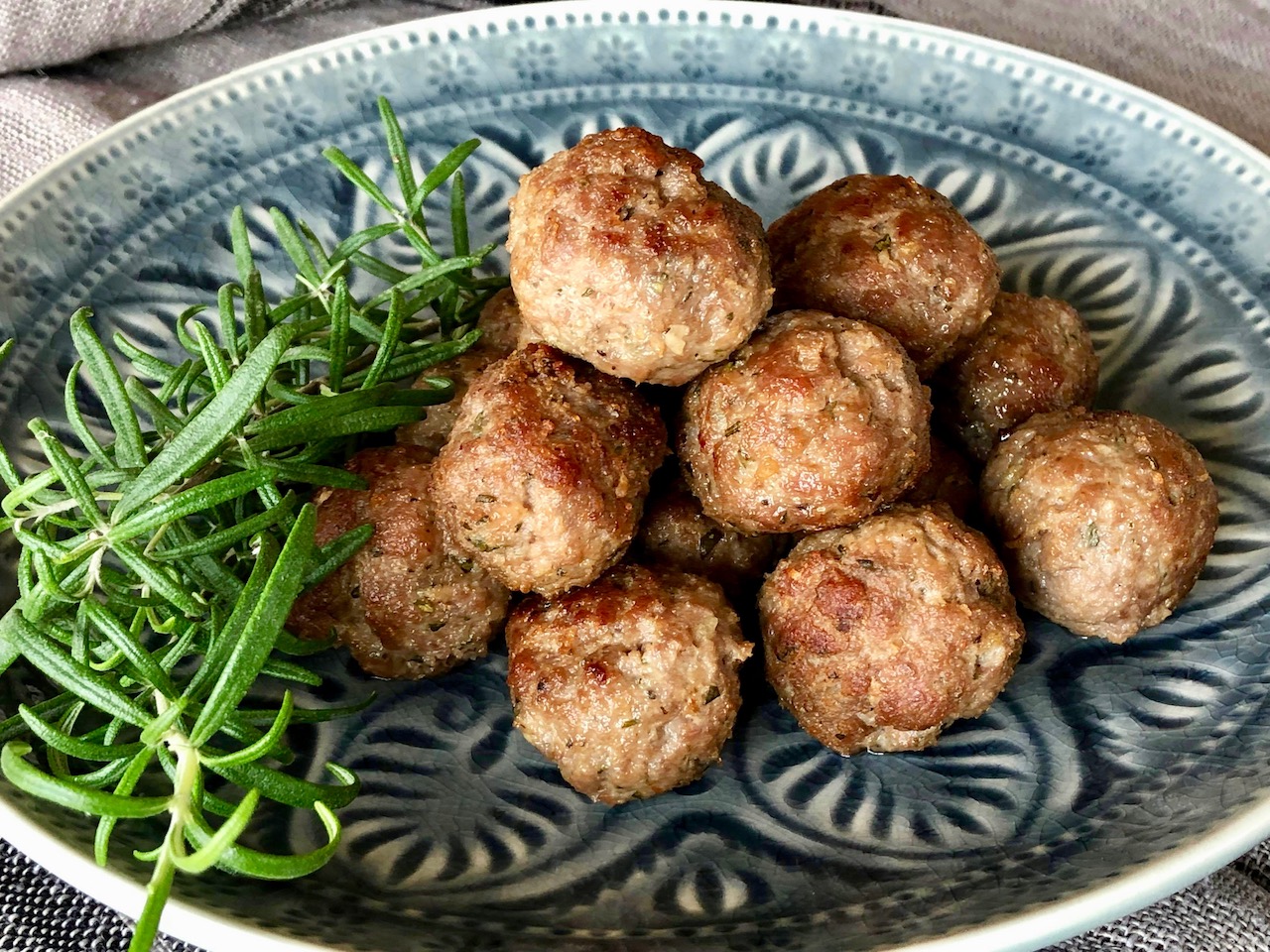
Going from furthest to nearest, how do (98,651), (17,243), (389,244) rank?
(389,244) < (17,243) < (98,651)

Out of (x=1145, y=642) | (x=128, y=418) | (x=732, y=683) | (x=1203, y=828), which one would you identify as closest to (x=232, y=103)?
(x=128, y=418)

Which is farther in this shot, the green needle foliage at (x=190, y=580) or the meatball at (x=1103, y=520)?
the meatball at (x=1103, y=520)

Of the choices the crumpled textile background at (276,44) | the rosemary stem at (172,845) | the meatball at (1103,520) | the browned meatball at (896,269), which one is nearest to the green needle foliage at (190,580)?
the rosemary stem at (172,845)

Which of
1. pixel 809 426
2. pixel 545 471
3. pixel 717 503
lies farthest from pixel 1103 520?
pixel 545 471

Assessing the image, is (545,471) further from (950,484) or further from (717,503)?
(950,484)

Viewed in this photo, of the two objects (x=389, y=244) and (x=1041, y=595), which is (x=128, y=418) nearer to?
(x=389, y=244)

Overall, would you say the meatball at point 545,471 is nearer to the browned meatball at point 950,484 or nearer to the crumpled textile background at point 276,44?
the browned meatball at point 950,484
